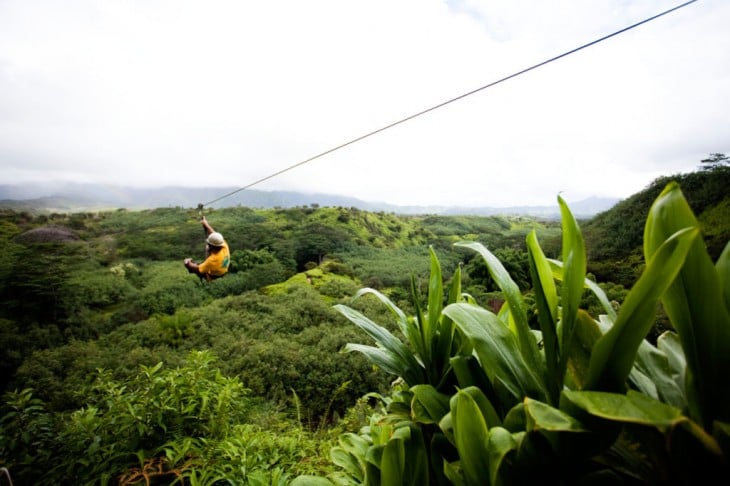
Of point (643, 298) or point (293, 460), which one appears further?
point (293, 460)

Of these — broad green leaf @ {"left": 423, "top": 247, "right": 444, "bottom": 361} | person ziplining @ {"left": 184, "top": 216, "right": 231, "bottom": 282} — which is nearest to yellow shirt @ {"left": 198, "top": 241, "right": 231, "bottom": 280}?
person ziplining @ {"left": 184, "top": 216, "right": 231, "bottom": 282}

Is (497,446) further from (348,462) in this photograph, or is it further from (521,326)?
(348,462)

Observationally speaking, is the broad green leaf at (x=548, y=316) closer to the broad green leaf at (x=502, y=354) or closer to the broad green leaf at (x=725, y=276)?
the broad green leaf at (x=502, y=354)

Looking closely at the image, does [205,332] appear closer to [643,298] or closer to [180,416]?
[180,416]

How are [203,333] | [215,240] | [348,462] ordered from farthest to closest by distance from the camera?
1. [203,333]
2. [215,240]
3. [348,462]

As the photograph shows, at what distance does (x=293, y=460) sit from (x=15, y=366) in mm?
8324

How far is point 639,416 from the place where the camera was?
385 mm

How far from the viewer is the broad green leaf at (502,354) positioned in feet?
2.29

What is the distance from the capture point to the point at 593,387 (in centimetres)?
54

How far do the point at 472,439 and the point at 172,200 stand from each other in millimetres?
56661

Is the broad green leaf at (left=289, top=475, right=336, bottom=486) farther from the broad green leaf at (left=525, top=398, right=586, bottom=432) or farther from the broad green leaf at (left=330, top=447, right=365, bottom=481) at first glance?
the broad green leaf at (left=525, top=398, right=586, bottom=432)

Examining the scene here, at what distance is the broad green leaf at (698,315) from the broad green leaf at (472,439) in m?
0.37

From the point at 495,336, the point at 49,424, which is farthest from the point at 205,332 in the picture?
the point at 495,336

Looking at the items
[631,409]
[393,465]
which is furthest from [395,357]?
[631,409]
